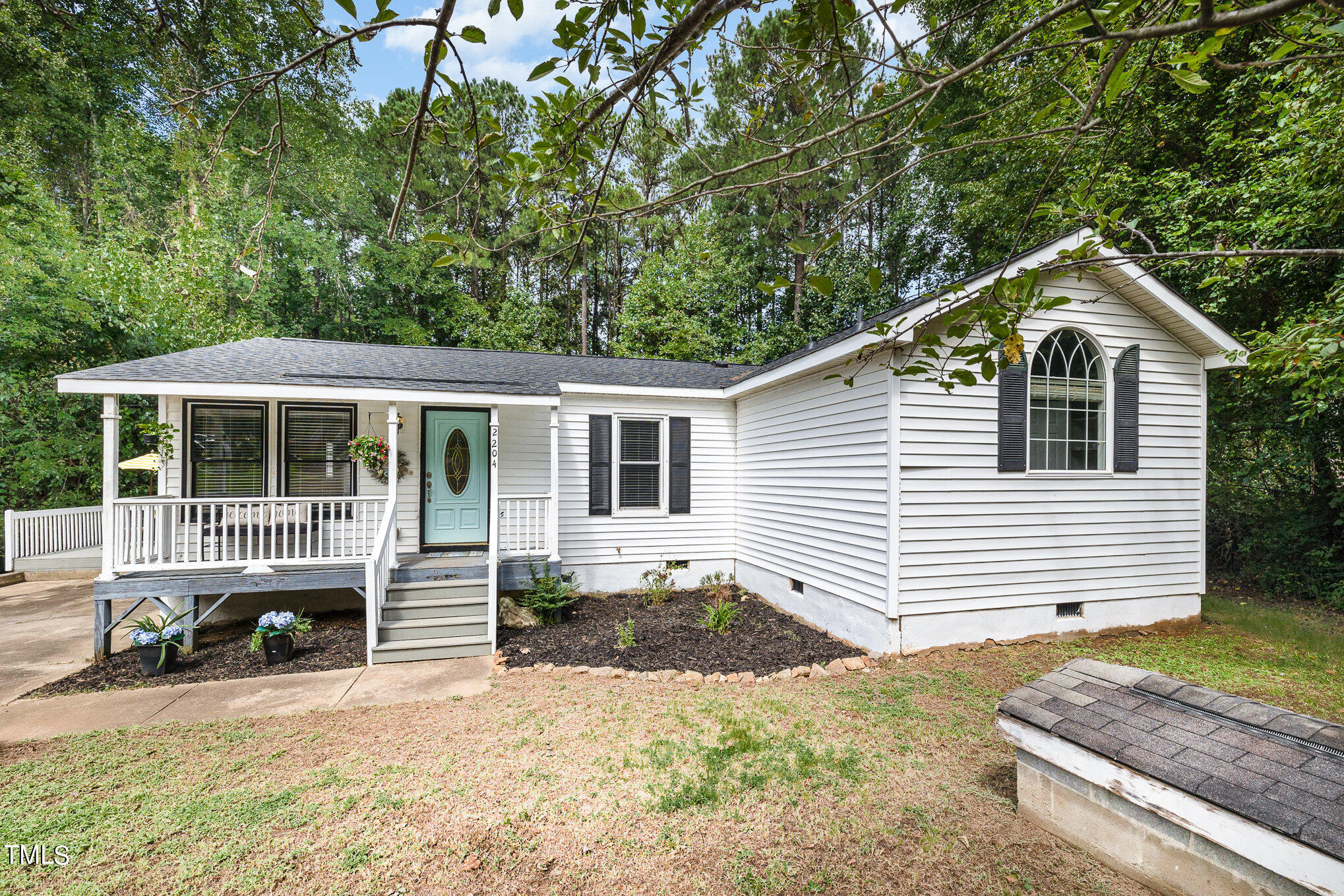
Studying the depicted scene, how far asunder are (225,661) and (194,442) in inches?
115

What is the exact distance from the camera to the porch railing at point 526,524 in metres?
6.94

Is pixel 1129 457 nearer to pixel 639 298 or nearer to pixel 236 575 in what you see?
pixel 236 575

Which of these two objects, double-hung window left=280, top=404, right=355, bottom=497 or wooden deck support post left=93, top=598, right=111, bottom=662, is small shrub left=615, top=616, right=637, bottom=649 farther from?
wooden deck support post left=93, top=598, right=111, bottom=662

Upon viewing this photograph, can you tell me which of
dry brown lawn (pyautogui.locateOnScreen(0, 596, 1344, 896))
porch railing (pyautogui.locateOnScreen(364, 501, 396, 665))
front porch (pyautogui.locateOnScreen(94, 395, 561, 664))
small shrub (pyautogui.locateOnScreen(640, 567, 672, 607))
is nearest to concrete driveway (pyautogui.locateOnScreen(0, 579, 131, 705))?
front porch (pyautogui.locateOnScreen(94, 395, 561, 664))

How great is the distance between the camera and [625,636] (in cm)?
579

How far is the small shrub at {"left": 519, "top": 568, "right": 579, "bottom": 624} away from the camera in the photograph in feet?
21.3

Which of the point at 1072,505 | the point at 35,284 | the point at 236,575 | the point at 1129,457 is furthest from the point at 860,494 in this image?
the point at 35,284

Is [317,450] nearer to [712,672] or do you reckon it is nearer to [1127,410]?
[712,672]

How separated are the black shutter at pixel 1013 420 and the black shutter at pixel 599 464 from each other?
503cm

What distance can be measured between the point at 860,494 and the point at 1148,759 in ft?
11.7

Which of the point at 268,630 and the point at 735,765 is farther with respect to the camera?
the point at 268,630

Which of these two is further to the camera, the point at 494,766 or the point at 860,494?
the point at 860,494

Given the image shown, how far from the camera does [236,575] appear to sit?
575 cm

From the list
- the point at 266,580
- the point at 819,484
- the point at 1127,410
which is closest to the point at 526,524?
the point at 266,580
